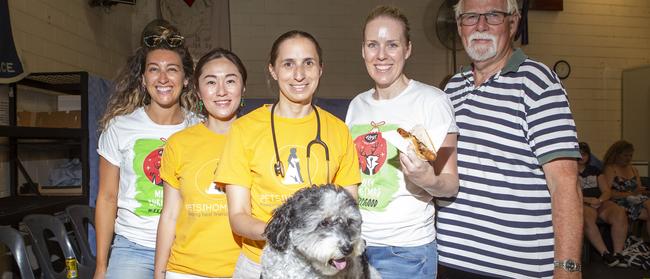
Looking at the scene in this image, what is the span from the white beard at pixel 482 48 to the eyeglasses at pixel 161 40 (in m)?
1.59

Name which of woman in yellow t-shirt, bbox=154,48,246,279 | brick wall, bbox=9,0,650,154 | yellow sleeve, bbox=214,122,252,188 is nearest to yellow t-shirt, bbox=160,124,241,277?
woman in yellow t-shirt, bbox=154,48,246,279

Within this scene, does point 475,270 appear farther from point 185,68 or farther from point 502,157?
point 185,68

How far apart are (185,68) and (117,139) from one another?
0.53 metres

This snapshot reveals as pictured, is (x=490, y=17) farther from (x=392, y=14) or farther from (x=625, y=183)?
(x=625, y=183)

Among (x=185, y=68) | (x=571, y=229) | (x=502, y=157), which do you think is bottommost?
(x=571, y=229)

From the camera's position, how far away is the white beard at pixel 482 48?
2.27 m

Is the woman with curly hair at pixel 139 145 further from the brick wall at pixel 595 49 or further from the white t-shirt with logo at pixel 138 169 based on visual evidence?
the brick wall at pixel 595 49

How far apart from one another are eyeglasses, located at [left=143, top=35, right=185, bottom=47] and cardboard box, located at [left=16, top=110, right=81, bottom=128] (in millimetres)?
2490

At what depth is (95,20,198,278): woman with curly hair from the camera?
8.38 ft

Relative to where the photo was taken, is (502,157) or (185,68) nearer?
(502,157)

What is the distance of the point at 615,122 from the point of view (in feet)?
32.7

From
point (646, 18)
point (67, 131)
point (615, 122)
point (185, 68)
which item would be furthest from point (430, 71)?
point (185, 68)

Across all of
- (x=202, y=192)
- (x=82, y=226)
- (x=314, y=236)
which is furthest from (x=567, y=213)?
(x=82, y=226)

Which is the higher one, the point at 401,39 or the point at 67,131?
the point at 401,39
